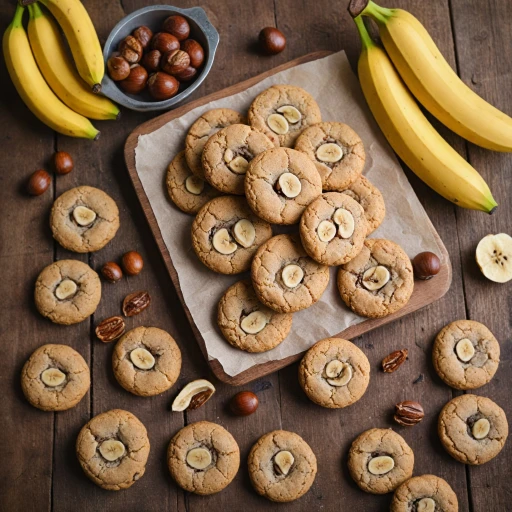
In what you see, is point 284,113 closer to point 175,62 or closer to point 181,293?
point 175,62

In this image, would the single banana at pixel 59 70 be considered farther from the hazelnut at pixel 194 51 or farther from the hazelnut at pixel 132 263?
the hazelnut at pixel 132 263

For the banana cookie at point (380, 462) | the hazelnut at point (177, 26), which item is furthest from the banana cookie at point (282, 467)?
the hazelnut at point (177, 26)

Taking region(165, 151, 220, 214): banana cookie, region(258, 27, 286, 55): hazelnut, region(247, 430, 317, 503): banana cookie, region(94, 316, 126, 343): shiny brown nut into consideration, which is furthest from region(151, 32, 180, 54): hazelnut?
region(247, 430, 317, 503): banana cookie

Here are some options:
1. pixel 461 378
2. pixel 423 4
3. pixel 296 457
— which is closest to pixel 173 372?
pixel 296 457

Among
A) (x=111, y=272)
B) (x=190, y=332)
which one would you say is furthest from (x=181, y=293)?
(x=111, y=272)

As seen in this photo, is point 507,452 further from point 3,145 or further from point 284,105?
point 3,145

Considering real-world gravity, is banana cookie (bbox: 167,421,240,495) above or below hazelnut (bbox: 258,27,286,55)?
below

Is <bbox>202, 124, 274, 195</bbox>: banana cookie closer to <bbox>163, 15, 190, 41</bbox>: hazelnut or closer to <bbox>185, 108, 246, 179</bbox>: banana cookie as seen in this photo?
<bbox>185, 108, 246, 179</bbox>: banana cookie

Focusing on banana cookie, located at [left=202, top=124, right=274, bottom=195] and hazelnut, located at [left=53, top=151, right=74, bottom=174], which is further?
hazelnut, located at [left=53, top=151, right=74, bottom=174]
